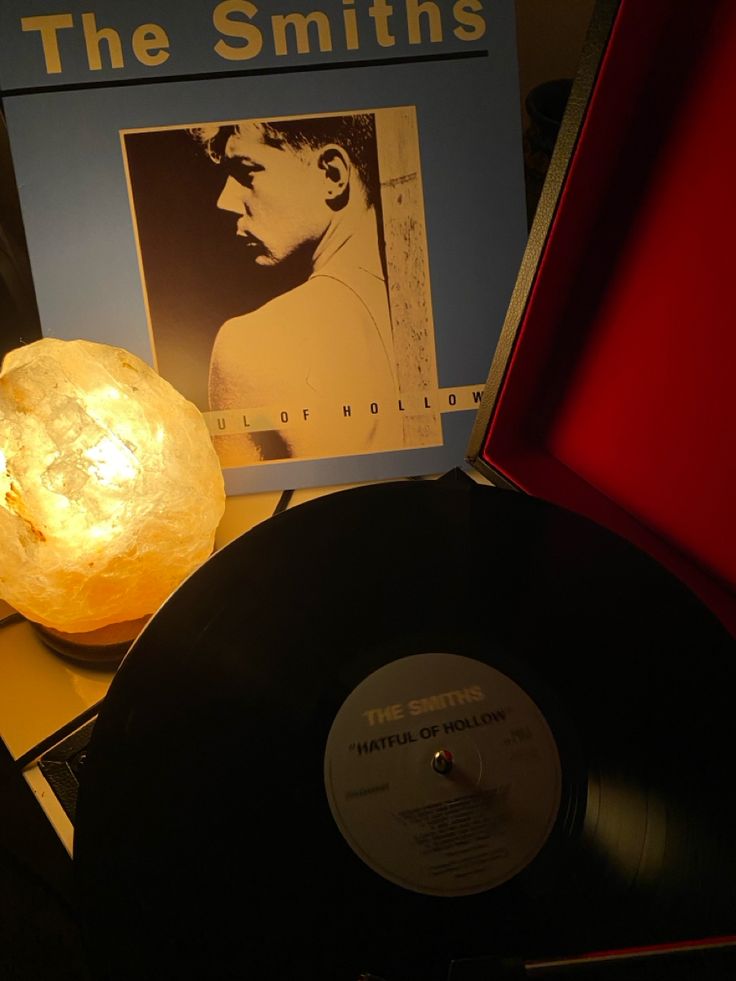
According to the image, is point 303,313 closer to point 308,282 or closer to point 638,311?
point 308,282

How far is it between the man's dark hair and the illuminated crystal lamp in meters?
0.23

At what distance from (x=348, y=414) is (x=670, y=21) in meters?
0.42

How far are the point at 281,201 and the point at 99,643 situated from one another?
45cm

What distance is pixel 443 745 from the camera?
48cm

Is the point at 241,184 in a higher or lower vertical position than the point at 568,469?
higher

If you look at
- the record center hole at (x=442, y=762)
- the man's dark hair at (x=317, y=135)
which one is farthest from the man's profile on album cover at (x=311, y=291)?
the record center hole at (x=442, y=762)

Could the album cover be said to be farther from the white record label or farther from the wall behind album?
the white record label

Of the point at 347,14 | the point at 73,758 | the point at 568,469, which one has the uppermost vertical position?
the point at 347,14

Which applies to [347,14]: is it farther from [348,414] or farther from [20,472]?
[20,472]

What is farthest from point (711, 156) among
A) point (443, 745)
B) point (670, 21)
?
point (443, 745)

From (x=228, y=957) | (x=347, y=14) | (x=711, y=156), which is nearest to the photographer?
(x=228, y=957)

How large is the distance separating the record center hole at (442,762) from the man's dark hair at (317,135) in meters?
0.53

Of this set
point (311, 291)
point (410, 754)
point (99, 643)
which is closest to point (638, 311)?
point (311, 291)

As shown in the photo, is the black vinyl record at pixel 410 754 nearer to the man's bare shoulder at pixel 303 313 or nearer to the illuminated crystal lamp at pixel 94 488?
the illuminated crystal lamp at pixel 94 488
